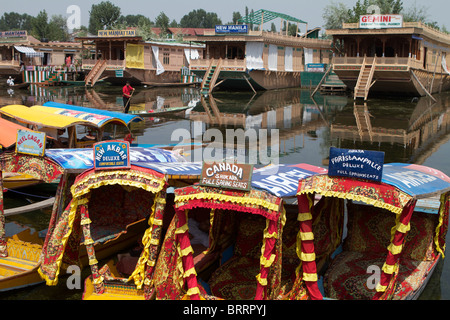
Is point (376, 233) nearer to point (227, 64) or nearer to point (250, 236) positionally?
point (250, 236)

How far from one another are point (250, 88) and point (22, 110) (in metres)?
A: 29.2

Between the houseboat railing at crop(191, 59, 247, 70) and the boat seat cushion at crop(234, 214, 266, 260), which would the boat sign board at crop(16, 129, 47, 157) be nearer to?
the boat seat cushion at crop(234, 214, 266, 260)

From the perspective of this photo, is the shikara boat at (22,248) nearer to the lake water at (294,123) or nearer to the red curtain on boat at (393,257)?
the lake water at (294,123)

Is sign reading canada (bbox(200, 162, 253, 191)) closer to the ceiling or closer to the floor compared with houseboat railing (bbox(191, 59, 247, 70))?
closer to the floor

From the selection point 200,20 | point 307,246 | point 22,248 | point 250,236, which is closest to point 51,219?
point 22,248

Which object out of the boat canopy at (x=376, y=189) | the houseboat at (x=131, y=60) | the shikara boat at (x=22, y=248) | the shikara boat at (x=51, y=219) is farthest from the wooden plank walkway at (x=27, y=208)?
the houseboat at (x=131, y=60)

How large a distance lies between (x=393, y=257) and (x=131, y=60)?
127 ft

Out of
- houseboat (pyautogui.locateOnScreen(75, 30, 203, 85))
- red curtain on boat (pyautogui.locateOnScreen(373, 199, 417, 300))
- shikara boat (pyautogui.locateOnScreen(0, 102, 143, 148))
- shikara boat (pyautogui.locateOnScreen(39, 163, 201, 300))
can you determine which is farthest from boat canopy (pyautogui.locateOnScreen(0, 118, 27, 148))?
houseboat (pyautogui.locateOnScreen(75, 30, 203, 85))

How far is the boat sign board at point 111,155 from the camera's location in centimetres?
740

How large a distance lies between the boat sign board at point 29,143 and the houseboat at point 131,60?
114 ft

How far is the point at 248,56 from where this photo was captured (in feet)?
128

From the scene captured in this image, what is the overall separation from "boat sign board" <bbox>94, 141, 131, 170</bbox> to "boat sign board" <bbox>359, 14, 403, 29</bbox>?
3016 cm

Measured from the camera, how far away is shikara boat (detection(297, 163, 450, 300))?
6707 mm
